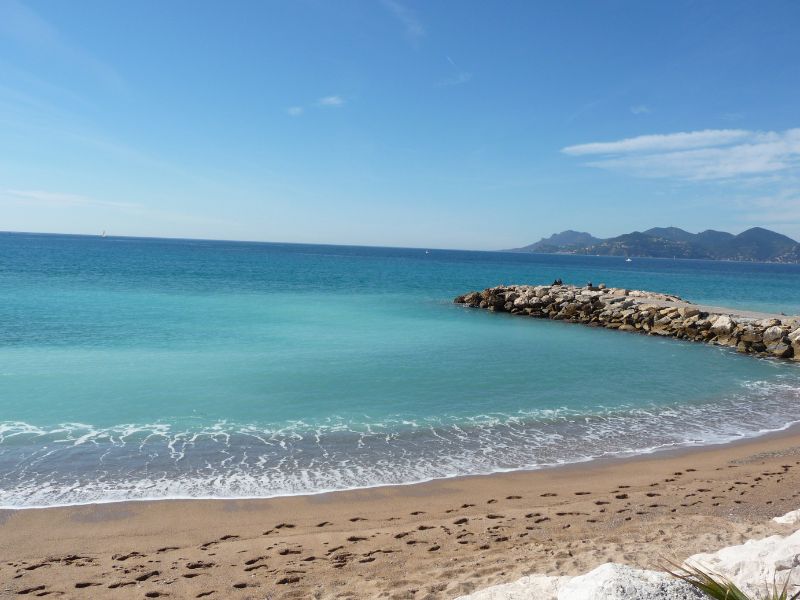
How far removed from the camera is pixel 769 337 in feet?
74.8

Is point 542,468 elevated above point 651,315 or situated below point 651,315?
below

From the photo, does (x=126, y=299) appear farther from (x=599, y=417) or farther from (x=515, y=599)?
(x=515, y=599)

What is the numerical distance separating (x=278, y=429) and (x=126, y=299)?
25.5 meters

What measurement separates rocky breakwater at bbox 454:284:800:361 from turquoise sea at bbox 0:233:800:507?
1.85 m

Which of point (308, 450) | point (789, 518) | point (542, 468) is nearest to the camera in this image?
point (789, 518)

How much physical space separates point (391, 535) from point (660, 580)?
3887 mm

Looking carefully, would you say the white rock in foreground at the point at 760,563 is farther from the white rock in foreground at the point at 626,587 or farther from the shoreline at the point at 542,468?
the shoreline at the point at 542,468

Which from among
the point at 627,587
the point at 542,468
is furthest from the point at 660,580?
the point at 542,468

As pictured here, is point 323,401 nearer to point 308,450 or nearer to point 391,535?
point 308,450

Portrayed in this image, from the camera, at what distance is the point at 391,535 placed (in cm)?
686

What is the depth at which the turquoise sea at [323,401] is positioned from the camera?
925 cm

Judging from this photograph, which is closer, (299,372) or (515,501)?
(515,501)

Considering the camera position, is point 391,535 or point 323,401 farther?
point 323,401

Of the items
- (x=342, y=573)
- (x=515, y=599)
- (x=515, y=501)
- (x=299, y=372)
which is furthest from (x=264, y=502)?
(x=299, y=372)
